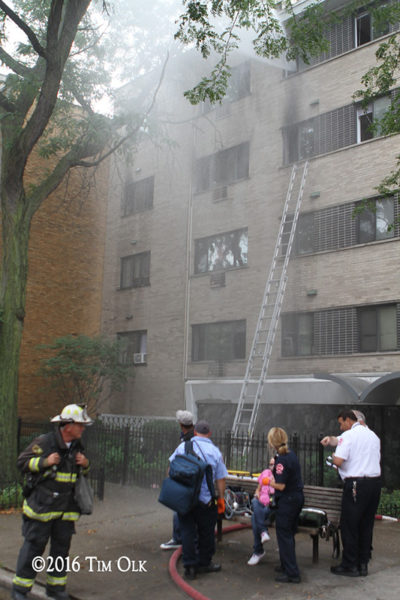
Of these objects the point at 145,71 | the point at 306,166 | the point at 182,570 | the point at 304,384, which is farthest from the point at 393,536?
the point at 145,71

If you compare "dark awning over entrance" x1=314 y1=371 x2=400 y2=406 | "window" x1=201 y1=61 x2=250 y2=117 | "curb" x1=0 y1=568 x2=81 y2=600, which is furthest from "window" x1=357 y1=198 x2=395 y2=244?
"curb" x1=0 y1=568 x2=81 y2=600

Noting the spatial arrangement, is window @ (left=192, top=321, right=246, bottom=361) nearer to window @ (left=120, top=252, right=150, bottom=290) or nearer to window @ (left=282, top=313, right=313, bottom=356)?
window @ (left=282, top=313, right=313, bottom=356)

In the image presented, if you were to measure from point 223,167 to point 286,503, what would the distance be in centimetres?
1554

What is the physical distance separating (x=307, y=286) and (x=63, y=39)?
8843mm

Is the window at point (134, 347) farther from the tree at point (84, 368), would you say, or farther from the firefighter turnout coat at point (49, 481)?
the firefighter turnout coat at point (49, 481)

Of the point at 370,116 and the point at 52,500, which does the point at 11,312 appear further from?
the point at 370,116

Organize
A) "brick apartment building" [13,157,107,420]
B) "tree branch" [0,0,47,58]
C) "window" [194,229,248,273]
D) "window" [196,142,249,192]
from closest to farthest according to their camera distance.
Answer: "tree branch" [0,0,47,58] → "window" [194,229,248,273] → "window" [196,142,249,192] → "brick apartment building" [13,157,107,420]

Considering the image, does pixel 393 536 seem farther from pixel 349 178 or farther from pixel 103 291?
pixel 103 291

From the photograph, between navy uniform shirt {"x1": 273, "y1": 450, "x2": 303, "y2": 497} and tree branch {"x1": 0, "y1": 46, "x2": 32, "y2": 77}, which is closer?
navy uniform shirt {"x1": 273, "y1": 450, "x2": 303, "y2": 497}

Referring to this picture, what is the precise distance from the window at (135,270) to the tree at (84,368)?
8.57 ft

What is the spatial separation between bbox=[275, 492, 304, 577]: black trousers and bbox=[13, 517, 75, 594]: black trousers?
202cm

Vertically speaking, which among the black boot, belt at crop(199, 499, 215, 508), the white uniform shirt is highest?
the white uniform shirt

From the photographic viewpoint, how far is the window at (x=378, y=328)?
15.0 metres

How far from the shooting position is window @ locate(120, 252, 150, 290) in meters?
21.9
